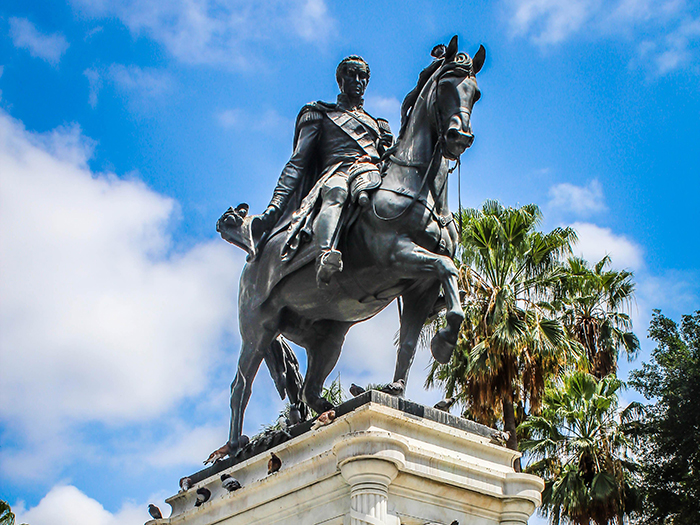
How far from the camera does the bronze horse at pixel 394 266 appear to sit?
22.6 ft

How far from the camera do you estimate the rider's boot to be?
698cm

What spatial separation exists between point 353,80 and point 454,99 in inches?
81.8

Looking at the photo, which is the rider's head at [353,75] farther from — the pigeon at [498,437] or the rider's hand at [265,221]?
the pigeon at [498,437]

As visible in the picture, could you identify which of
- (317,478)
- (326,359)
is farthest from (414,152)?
(317,478)

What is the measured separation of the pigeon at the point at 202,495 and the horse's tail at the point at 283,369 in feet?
5.41

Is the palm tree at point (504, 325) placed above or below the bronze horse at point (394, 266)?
above

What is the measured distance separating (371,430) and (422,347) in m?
15.1

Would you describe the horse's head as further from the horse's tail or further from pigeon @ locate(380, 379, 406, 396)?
the horse's tail

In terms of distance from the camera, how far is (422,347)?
20781mm

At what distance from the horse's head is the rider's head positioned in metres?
1.66

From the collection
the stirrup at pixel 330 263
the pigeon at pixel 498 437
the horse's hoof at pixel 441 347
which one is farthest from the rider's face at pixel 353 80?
the pigeon at pixel 498 437

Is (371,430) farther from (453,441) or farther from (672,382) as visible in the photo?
(672,382)

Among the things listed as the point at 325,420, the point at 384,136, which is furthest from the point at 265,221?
the point at 325,420

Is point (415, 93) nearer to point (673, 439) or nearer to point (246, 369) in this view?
point (246, 369)
